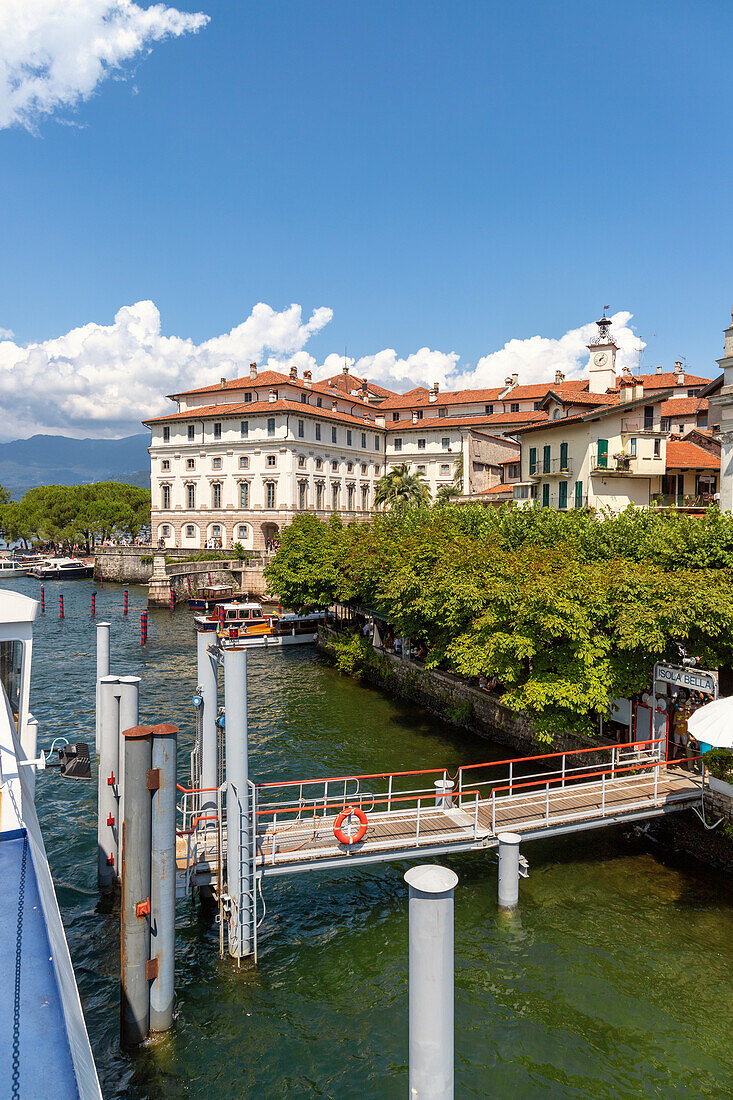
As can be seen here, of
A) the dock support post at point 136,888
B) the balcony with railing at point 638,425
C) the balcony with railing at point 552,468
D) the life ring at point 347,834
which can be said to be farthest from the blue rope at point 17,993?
the balcony with railing at point 552,468

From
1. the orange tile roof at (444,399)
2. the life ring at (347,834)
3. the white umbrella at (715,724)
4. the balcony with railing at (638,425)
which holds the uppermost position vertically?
the orange tile roof at (444,399)

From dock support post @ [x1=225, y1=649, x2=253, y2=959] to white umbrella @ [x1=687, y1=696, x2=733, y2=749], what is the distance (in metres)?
7.92

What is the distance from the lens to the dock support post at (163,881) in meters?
Result: 9.80

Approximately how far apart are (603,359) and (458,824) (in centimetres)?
4447

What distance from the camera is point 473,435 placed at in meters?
59.6

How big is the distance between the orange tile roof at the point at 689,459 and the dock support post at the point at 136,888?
35.3 m

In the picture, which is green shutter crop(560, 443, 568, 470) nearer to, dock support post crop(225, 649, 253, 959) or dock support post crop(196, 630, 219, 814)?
dock support post crop(196, 630, 219, 814)

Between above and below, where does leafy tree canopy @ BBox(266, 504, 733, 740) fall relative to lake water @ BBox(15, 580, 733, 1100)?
above

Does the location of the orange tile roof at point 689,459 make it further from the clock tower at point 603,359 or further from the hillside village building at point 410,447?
the clock tower at point 603,359

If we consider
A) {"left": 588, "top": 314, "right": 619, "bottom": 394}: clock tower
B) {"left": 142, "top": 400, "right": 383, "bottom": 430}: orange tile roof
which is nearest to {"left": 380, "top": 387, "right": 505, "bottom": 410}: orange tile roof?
{"left": 142, "top": 400, "right": 383, "bottom": 430}: orange tile roof

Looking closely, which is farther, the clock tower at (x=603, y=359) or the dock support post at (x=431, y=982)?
the clock tower at (x=603, y=359)

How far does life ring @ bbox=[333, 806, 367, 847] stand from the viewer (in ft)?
40.8

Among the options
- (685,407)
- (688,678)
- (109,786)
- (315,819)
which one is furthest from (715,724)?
(685,407)

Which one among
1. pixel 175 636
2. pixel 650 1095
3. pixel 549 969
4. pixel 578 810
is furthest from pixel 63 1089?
pixel 175 636
